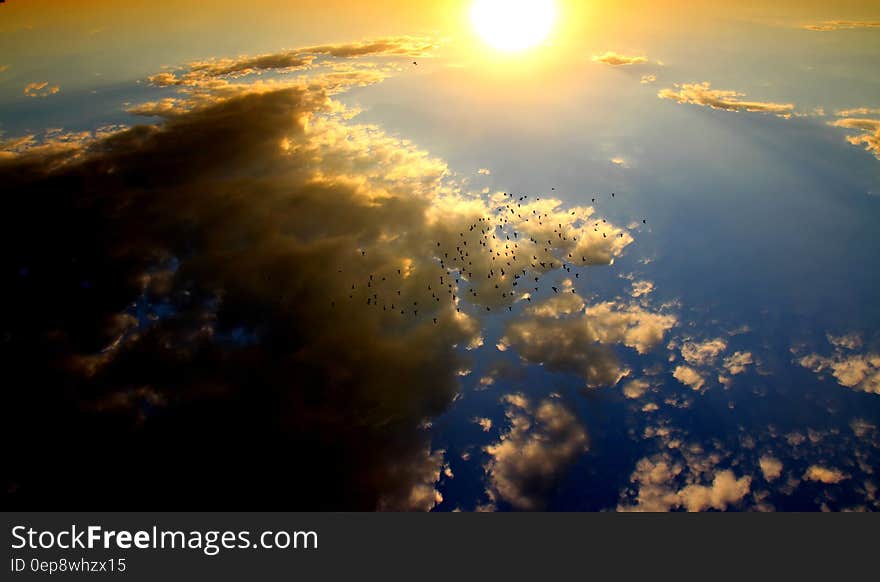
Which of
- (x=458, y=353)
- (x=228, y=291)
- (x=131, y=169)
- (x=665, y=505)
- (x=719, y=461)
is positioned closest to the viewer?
(x=665, y=505)

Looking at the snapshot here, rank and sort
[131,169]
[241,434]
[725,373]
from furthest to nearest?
[131,169] < [725,373] < [241,434]

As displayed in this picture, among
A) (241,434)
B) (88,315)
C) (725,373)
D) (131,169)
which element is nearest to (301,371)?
(241,434)

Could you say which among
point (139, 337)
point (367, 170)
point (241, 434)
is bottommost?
point (241, 434)

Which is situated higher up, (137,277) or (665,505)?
(137,277)

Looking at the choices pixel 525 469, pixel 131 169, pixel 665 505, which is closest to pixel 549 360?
pixel 525 469

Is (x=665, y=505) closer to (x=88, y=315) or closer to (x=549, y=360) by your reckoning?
(x=549, y=360)

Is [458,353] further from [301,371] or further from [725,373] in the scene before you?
[725,373]

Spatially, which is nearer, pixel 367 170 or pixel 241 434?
pixel 241 434
